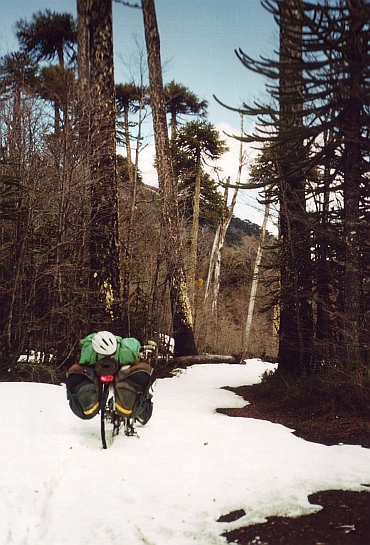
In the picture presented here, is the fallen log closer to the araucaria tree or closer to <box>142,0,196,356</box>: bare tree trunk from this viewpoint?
<box>142,0,196,356</box>: bare tree trunk

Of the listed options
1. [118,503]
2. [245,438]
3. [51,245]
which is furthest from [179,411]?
[51,245]

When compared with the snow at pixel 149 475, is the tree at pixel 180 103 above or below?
above

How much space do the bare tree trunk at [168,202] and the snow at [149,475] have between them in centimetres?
724

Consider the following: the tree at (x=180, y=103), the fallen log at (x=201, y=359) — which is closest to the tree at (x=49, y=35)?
the tree at (x=180, y=103)

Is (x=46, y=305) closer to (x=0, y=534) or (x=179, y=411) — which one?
(x=179, y=411)

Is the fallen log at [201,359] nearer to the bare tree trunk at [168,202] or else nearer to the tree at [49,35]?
the bare tree trunk at [168,202]

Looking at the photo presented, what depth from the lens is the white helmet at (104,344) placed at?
5.61 metres

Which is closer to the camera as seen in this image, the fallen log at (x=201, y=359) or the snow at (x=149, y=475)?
the snow at (x=149, y=475)

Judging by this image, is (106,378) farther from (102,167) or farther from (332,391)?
(102,167)

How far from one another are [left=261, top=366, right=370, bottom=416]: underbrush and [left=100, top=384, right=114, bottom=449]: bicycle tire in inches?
147

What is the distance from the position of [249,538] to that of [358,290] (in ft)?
18.3

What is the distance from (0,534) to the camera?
3701 mm

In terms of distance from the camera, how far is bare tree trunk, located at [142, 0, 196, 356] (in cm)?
1377

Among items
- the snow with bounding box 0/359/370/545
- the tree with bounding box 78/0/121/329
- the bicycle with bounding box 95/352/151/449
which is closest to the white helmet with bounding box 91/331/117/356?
the bicycle with bounding box 95/352/151/449
